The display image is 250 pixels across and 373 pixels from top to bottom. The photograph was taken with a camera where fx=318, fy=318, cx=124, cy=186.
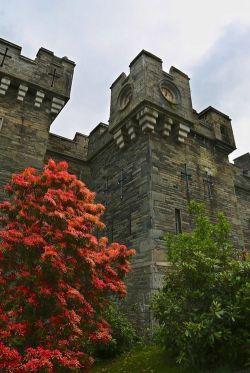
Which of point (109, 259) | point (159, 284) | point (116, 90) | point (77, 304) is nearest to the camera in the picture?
point (77, 304)

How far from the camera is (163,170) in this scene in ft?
37.2

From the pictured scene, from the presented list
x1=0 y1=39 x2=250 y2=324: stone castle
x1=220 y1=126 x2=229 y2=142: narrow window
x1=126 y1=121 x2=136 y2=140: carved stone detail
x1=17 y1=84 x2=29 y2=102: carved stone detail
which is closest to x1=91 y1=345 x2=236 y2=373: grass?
x1=0 y1=39 x2=250 y2=324: stone castle

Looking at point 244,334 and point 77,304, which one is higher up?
point 77,304

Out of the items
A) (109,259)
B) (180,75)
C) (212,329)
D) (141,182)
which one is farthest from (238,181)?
(212,329)

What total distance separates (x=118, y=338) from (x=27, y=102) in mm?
8562

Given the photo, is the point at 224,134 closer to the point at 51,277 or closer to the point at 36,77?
the point at 36,77

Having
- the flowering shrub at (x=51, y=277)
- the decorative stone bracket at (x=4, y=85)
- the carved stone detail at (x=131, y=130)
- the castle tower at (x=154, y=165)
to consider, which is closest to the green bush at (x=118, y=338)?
the castle tower at (x=154, y=165)

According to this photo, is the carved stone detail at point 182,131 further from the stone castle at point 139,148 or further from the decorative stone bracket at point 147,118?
the decorative stone bracket at point 147,118

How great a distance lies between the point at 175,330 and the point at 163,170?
20.8 feet

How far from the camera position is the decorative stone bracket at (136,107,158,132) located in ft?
37.7

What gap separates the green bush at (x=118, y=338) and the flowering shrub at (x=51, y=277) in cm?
219

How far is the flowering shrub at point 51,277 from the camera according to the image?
5219mm

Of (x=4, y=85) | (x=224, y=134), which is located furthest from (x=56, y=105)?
(x=224, y=134)

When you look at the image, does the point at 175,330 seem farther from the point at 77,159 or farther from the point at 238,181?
the point at 238,181
